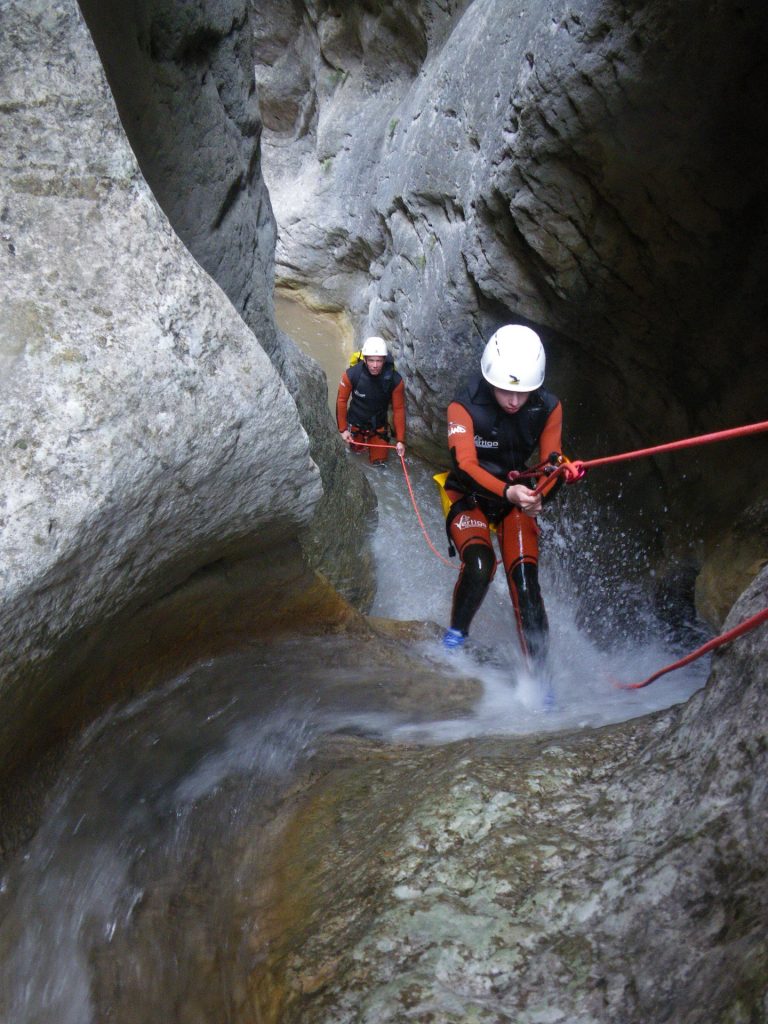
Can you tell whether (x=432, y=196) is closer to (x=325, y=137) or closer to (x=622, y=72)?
(x=622, y=72)

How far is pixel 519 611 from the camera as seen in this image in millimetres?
4086

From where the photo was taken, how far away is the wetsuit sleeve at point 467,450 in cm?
391

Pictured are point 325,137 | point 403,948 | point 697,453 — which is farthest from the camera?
point 325,137

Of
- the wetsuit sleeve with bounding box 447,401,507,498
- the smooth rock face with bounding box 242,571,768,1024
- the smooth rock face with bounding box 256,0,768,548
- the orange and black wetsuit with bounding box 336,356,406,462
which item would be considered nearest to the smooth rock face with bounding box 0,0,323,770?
the smooth rock face with bounding box 242,571,768,1024

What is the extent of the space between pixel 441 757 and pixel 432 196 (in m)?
5.74

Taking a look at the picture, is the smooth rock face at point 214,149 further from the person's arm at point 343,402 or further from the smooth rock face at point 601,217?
the person's arm at point 343,402

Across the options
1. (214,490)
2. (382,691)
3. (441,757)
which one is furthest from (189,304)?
(382,691)

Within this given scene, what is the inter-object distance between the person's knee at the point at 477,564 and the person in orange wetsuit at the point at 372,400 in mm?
2899

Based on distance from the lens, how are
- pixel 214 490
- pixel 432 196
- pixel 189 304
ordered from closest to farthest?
pixel 189 304 < pixel 214 490 < pixel 432 196

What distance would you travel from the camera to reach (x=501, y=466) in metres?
4.30

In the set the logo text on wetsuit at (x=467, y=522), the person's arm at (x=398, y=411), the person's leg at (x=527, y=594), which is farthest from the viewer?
the person's arm at (x=398, y=411)

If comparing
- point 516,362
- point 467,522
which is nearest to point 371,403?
point 467,522

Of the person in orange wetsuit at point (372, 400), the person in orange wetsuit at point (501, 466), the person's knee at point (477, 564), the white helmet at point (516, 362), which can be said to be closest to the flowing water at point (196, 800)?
the person in orange wetsuit at point (501, 466)

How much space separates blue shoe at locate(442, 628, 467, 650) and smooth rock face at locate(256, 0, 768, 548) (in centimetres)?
172
